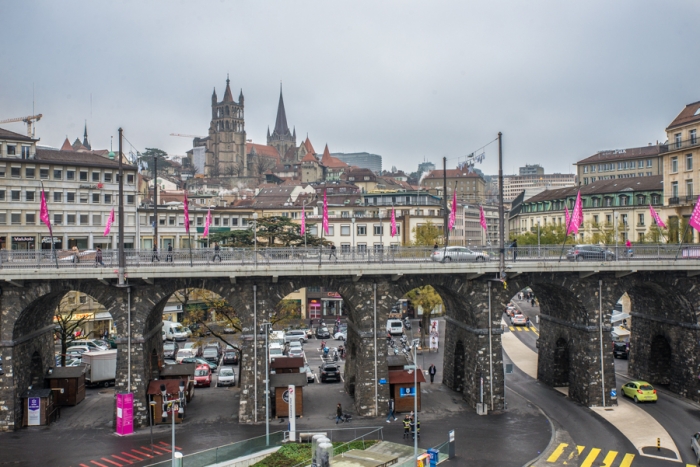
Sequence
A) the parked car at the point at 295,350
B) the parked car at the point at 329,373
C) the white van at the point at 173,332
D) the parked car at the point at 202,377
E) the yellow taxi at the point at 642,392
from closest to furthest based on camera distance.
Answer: the yellow taxi at the point at 642,392 < the parked car at the point at 202,377 < the parked car at the point at 329,373 < the parked car at the point at 295,350 < the white van at the point at 173,332

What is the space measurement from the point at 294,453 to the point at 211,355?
2944 cm

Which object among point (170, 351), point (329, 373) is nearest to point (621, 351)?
point (329, 373)

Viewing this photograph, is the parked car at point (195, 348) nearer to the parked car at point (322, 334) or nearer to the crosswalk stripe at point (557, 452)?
the parked car at point (322, 334)

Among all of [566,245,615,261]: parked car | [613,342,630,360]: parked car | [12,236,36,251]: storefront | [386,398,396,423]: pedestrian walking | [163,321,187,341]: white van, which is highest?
[12,236,36,251]: storefront

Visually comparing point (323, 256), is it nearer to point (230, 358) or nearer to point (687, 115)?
point (230, 358)

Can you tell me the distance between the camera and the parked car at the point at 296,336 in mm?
66938

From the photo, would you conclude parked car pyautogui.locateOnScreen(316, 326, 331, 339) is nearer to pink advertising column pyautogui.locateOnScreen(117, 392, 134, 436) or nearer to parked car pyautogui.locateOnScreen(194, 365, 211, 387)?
parked car pyautogui.locateOnScreen(194, 365, 211, 387)

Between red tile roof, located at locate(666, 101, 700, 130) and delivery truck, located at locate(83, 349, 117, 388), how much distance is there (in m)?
57.1

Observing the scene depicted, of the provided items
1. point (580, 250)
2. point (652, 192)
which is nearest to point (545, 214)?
point (652, 192)

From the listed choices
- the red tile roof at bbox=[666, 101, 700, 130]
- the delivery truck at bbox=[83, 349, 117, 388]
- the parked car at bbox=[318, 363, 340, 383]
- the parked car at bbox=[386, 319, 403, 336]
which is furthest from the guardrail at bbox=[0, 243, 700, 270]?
the parked car at bbox=[386, 319, 403, 336]

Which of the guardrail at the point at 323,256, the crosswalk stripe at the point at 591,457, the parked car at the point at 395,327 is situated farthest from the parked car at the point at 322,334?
the crosswalk stripe at the point at 591,457

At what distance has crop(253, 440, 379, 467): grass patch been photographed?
30464 millimetres

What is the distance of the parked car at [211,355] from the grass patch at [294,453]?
89.5 feet

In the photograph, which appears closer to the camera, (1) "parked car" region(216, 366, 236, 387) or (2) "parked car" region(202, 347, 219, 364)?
(1) "parked car" region(216, 366, 236, 387)
